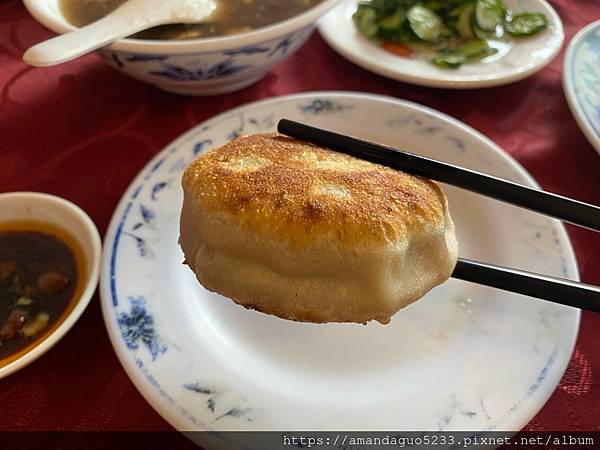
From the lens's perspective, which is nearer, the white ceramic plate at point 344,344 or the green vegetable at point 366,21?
the white ceramic plate at point 344,344

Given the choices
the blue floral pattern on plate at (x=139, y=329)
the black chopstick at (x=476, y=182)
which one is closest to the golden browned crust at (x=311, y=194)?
the black chopstick at (x=476, y=182)

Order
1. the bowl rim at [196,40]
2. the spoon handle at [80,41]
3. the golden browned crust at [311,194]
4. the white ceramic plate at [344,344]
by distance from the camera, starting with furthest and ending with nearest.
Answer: the bowl rim at [196,40] → the spoon handle at [80,41] → the white ceramic plate at [344,344] → the golden browned crust at [311,194]

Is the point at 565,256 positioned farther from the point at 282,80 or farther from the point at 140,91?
the point at 140,91

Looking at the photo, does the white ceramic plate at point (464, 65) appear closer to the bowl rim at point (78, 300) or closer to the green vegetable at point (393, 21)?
the green vegetable at point (393, 21)

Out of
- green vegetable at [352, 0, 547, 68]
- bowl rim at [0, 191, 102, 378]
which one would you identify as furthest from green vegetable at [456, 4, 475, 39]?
bowl rim at [0, 191, 102, 378]

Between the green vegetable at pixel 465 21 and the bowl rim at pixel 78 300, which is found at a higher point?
the bowl rim at pixel 78 300

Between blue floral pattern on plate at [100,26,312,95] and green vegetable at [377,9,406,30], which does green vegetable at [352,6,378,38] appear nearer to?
green vegetable at [377,9,406,30]

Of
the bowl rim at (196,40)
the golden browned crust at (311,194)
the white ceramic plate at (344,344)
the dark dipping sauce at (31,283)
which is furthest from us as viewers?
the bowl rim at (196,40)
